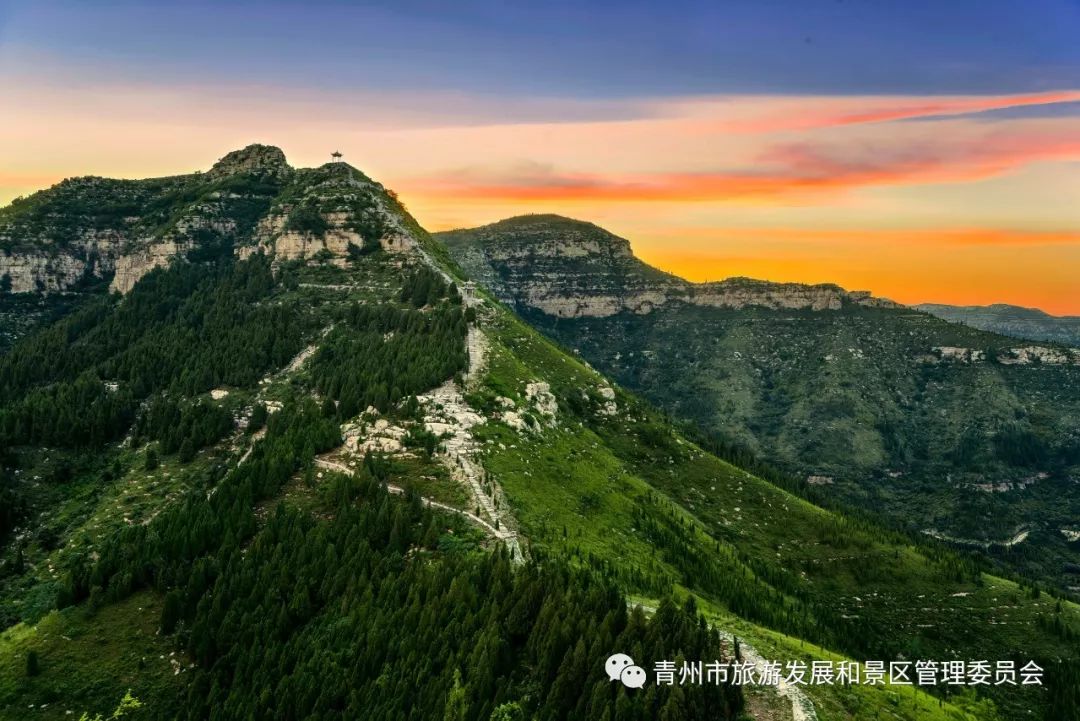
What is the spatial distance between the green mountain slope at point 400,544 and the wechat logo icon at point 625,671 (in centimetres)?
95

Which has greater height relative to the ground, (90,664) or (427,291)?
(427,291)

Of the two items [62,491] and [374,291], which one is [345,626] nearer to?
[62,491]

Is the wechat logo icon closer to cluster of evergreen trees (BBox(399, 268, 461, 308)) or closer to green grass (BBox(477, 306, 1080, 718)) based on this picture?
green grass (BBox(477, 306, 1080, 718))

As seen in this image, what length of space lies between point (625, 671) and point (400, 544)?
2727 centimetres

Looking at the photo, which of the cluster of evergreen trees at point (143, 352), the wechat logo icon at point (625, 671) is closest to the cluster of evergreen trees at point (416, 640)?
the wechat logo icon at point (625, 671)

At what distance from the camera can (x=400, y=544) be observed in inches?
2413

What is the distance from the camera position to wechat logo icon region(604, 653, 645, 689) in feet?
134

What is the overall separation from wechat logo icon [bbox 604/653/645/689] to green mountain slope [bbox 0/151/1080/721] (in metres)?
0.95

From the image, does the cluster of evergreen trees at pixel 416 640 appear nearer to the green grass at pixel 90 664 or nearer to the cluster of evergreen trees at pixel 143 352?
the green grass at pixel 90 664

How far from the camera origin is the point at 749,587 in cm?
8075

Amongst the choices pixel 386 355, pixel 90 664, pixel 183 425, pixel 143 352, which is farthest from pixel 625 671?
pixel 143 352

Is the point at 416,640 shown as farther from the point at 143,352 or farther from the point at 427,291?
the point at 143,352

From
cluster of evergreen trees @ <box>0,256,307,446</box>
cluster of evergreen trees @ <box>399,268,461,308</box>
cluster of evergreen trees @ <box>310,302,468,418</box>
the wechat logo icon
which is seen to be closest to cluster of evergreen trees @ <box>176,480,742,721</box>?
the wechat logo icon

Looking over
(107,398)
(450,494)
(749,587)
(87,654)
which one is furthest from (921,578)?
(107,398)
